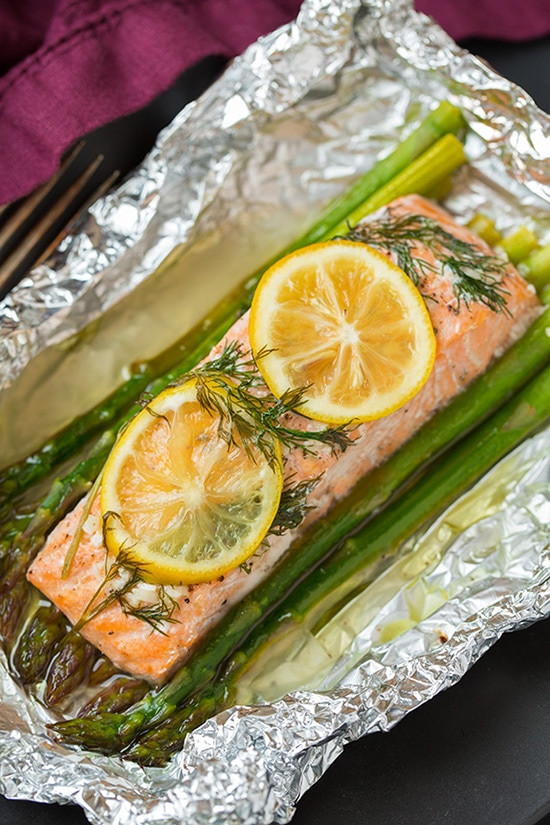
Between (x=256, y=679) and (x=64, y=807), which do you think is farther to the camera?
(x=256, y=679)

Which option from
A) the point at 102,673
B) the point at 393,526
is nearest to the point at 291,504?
the point at 393,526

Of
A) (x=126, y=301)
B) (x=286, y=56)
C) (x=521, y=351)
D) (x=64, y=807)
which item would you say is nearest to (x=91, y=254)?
(x=126, y=301)

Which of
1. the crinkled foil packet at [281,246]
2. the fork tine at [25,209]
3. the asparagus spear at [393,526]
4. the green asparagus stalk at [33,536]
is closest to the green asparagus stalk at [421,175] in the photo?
the crinkled foil packet at [281,246]

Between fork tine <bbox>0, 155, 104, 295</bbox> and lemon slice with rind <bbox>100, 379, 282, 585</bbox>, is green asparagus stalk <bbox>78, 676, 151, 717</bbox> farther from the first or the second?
fork tine <bbox>0, 155, 104, 295</bbox>

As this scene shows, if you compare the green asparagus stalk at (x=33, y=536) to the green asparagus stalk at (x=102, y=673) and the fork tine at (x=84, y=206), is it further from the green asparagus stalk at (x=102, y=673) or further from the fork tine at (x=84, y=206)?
the fork tine at (x=84, y=206)

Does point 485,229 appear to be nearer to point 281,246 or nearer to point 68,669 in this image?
point 281,246

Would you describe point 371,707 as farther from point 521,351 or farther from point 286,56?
point 286,56

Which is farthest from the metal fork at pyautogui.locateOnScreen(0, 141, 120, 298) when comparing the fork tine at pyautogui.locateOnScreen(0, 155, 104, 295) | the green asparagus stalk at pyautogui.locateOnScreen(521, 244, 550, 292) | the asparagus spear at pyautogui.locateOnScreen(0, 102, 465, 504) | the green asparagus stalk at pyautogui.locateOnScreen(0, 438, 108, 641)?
the green asparagus stalk at pyautogui.locateOnScreen(521, 244, 550, 292)
